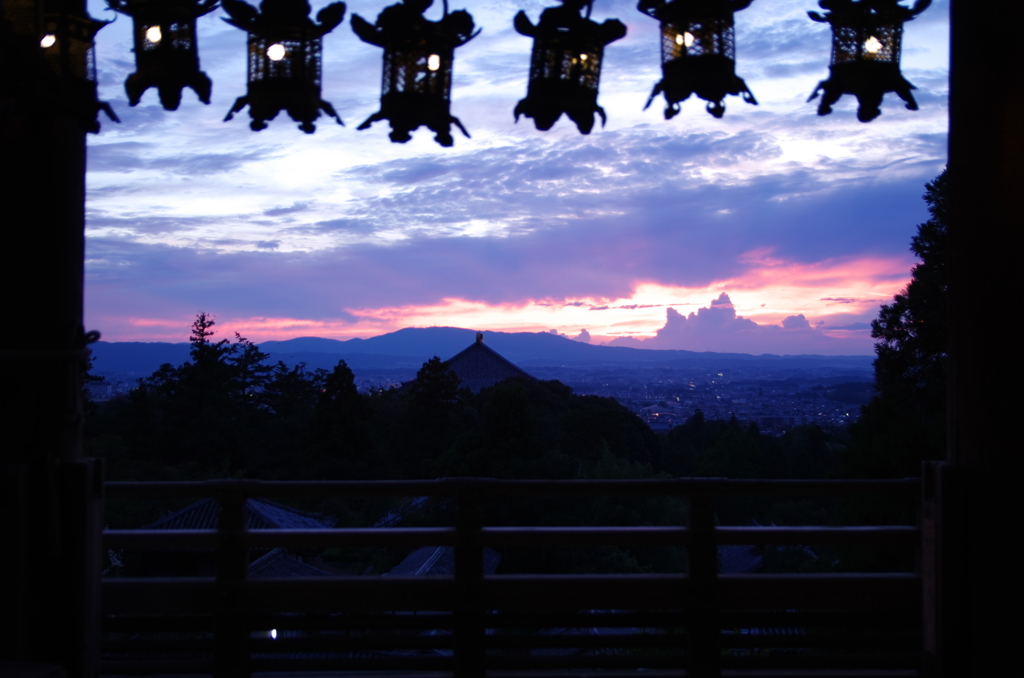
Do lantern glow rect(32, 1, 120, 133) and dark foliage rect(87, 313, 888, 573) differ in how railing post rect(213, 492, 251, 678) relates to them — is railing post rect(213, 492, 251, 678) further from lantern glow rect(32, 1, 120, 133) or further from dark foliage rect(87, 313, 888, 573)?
dark foliage rect(87, 313, 888, 573)

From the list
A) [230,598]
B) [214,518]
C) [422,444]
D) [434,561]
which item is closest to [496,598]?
[230,598]

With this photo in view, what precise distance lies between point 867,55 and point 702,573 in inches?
77.4

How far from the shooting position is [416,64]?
2076 mm

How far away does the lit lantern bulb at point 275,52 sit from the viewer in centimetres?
211

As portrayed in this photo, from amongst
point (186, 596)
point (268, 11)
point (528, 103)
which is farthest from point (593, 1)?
point (186, 596)

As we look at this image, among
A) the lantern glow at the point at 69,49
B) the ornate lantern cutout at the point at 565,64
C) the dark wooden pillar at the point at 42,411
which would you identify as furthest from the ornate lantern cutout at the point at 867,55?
the dark wooden pillar at the point at 42,411

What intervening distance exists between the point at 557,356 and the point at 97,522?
18577 mm

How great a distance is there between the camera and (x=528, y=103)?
1.99 meters

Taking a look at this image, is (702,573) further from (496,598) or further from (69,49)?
(69,49)

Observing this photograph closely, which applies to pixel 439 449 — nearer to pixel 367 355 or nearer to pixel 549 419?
pixel 549 419

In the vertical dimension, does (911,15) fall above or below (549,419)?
above

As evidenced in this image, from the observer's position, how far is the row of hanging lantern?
78.8 inches

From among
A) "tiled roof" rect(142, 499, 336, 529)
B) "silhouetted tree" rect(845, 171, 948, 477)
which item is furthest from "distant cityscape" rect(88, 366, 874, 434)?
"tiled roof" rect(142, 499, 336, 529)

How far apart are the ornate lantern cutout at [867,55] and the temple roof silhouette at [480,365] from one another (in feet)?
57.5
